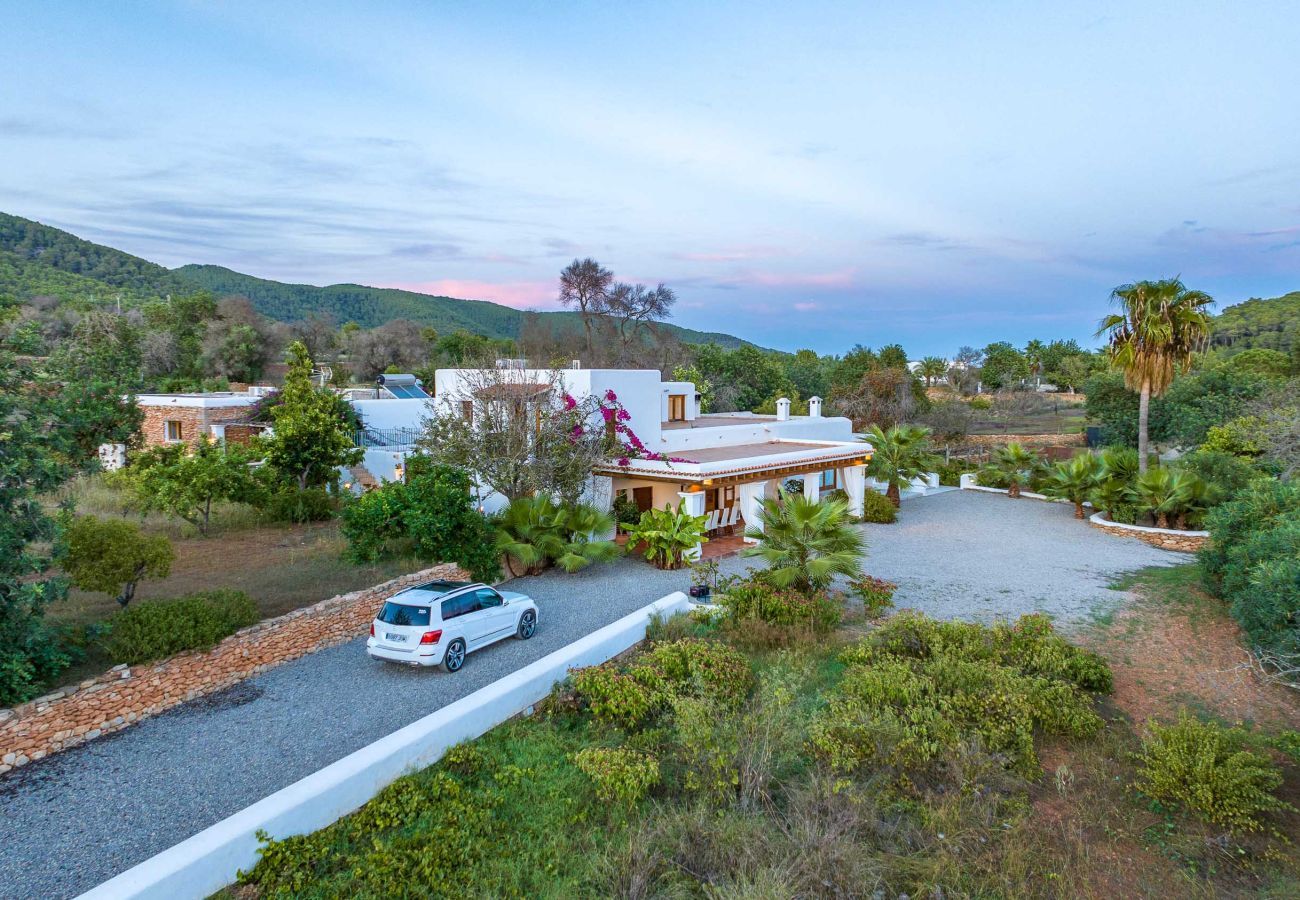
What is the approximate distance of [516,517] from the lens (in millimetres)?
15367

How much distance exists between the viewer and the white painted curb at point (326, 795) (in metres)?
5.00

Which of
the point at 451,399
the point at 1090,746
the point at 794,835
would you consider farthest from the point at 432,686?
the point at 451,399

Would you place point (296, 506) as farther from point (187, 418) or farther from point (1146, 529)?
point (1146, 529)

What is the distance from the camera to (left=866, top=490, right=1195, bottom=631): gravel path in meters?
13.1

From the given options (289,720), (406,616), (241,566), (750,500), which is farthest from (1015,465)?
(289,720)

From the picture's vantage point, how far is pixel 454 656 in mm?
10141

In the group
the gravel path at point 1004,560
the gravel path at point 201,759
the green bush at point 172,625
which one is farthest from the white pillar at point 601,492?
the green bush at point 172,625

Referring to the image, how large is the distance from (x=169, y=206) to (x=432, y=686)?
28722mm

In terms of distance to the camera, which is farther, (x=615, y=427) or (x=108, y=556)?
(x=615, y=427)

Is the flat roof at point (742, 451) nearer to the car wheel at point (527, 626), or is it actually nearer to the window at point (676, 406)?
the window at point (676, 406)

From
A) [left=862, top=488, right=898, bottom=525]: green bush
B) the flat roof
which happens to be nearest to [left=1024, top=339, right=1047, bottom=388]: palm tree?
[left=862, top=488, right=898, bottom=525]: green bush

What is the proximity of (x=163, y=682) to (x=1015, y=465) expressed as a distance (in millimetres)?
28505

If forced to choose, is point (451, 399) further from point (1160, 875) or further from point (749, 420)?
point (1160, 875)

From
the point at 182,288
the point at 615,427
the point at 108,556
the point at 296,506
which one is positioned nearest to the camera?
the point at 108,556
